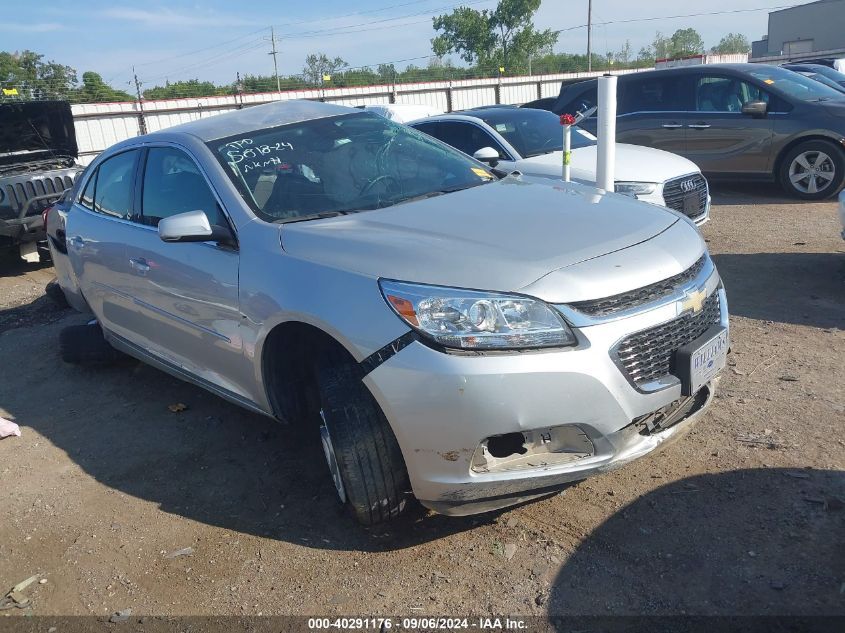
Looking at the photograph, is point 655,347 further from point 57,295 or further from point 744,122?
point 744,122

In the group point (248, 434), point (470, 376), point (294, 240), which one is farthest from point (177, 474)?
point (470, 376)

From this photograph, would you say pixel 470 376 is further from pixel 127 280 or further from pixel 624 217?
pixel 127 280

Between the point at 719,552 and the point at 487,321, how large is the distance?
1301mm

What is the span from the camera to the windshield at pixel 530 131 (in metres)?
8.20

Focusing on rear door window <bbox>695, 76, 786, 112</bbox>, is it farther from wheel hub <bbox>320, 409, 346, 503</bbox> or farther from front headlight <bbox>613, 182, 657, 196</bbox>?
wheel hub <bbox>320, 409, 346, 503</bbox>

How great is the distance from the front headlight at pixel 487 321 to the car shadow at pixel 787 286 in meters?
3.34

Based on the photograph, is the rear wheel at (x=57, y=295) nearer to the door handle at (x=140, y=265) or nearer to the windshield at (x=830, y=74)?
the door handle at (x=140, y=265)

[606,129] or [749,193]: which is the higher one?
[606,129]

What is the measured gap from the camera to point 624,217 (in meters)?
3.30

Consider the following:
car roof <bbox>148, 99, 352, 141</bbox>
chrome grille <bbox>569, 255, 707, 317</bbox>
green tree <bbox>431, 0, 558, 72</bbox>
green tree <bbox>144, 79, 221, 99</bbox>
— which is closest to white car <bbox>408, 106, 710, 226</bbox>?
car roof <bbox>148, 99, 352, 141</bbox>

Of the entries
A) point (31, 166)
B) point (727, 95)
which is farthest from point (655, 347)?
point (31, 166)

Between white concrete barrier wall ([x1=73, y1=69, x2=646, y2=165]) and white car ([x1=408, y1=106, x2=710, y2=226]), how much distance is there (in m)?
8.87

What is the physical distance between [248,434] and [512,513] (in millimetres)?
1799

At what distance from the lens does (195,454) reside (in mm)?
4180
